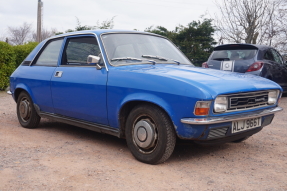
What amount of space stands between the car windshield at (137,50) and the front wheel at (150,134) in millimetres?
833

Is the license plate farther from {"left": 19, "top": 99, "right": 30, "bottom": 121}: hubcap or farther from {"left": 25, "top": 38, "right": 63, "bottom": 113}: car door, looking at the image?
{"left": 19, "top": 99, "right": 30, "bottom": 121}: hubcap

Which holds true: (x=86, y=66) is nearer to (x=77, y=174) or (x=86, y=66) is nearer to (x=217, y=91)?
(x=77, y=174)

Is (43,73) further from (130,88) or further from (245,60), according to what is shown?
(245,60)

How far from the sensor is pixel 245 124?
3.83 meters

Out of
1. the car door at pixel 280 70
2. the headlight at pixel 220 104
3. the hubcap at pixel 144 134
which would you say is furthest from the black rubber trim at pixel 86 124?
the car door at pixel 280 70

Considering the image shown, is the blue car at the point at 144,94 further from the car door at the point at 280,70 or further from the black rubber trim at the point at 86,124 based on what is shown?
the car door at the point at 280,70

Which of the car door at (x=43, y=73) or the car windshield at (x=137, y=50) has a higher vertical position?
the car windshield at (x=137, y=50)

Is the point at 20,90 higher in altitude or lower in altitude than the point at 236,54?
lower

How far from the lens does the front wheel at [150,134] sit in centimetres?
365

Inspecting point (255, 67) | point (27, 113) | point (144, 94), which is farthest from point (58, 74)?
point (255, 67)

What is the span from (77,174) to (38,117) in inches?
105

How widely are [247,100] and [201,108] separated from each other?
0.72 meters

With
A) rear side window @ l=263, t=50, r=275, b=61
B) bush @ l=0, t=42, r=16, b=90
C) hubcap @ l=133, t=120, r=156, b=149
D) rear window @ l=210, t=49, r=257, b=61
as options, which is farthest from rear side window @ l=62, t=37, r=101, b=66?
bush @ l=0, t=42, r=16, b=90

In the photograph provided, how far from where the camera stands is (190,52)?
19703 mm
